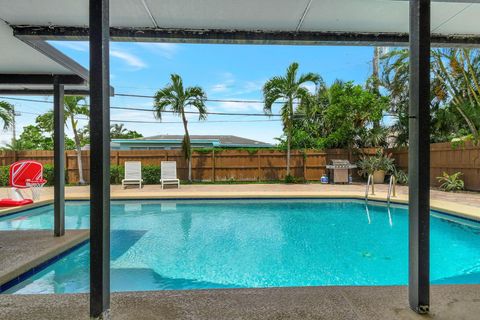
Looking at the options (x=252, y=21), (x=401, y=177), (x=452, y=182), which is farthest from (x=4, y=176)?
Answer: (x=452, y=182)

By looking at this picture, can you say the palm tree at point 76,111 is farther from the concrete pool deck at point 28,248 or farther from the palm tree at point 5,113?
the concrete pool deck at point 28,248

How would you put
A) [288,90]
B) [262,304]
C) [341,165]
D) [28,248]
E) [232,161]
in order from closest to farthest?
[262,304] < [28,248] < [288,90] < [341,165] < [232,161]

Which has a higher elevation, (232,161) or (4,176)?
(232,161)

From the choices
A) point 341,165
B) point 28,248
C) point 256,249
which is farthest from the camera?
point 341,165

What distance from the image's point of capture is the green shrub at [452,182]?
9828mm

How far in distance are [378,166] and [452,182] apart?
3.11m

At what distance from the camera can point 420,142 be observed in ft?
6.03

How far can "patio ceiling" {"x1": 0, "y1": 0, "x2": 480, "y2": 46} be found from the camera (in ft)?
7.15

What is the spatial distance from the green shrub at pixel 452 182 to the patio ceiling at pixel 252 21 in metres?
8.63

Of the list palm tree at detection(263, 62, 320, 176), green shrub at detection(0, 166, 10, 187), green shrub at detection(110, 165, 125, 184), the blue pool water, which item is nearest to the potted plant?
palm tree at detection(263, 62, 320, 176)

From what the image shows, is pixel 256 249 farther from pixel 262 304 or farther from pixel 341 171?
pixel 341 171

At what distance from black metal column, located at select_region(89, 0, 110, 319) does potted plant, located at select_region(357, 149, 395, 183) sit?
40.5 ft

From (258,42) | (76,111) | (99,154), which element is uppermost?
(76,111)

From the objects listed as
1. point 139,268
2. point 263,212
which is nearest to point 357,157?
point 263,212
